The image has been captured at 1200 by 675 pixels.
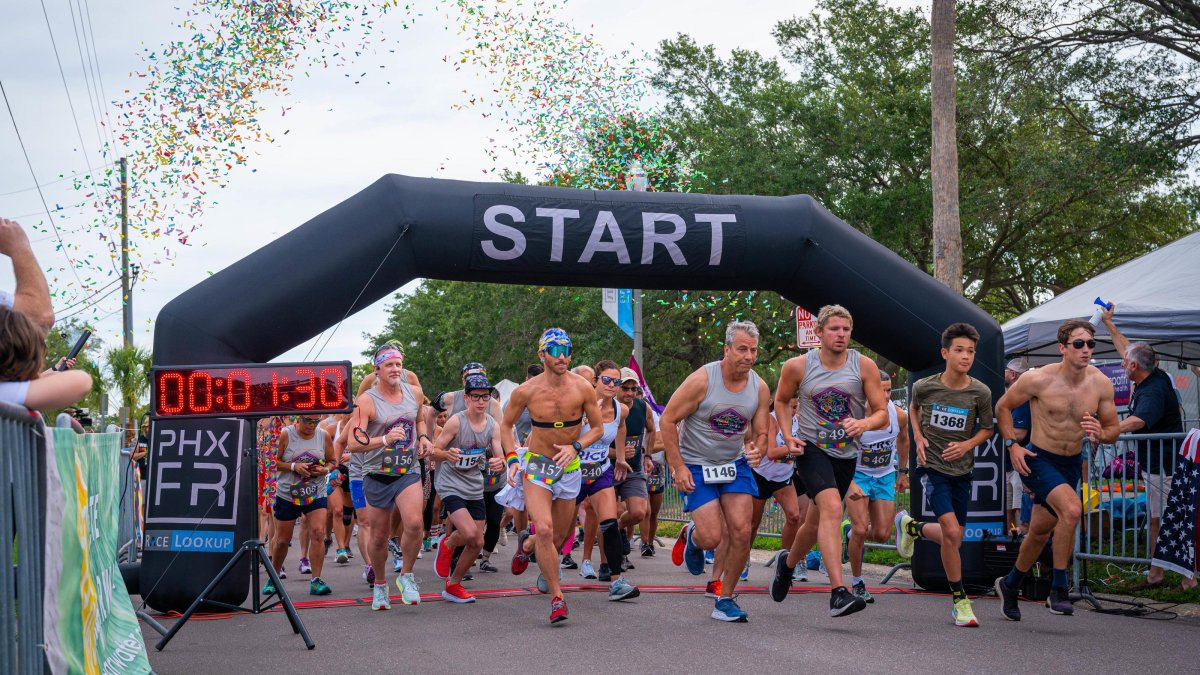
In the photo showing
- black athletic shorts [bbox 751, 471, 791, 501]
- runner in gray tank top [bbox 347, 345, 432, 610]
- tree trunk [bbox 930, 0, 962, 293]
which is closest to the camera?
runner in gray tank top [bbox 347, 345, 432, 610]

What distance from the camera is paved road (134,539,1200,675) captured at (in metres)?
7.05

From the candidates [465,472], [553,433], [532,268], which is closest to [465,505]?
[465,472]

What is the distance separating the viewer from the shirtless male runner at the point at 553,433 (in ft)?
30.8

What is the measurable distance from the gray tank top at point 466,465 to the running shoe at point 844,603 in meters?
3.92

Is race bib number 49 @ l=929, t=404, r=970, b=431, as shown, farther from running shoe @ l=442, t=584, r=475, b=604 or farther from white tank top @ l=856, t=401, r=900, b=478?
running shoe @ l=442, t=584, r=475, b=604

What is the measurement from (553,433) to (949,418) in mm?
3137

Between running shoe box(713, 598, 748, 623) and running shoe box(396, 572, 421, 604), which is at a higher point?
running shoe box(713, 598, 748, 623)

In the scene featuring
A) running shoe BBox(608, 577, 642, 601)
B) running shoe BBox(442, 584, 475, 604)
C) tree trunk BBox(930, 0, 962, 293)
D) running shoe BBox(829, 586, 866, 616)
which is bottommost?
running shoe BBox(442, 584, 475, 604)

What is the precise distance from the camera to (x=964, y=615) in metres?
8.51

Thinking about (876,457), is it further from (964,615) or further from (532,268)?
(532,268)

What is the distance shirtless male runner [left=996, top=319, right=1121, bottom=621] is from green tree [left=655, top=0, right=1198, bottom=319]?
610 inches

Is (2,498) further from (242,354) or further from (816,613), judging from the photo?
(816,613)

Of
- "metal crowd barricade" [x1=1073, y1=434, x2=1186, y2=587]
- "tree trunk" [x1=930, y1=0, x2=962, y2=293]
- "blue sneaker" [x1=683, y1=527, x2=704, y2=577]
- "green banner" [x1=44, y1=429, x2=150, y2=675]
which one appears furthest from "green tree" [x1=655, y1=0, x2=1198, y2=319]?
"green banner" [x1=44, y1=429, x2=150, y2=675]

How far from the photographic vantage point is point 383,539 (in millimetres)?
9883
